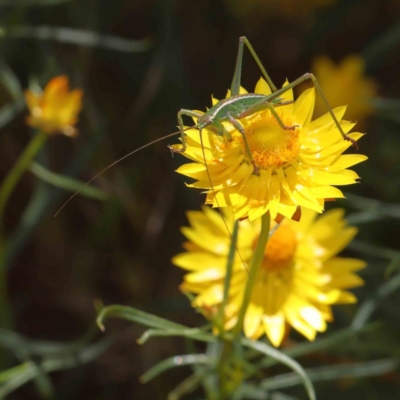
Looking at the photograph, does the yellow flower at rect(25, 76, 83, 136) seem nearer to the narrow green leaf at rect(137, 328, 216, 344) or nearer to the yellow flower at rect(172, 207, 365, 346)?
the yellow flower at rect(172, 207, 365, 346)

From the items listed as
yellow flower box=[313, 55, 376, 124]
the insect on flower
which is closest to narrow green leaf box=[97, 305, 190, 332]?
the insect on flower

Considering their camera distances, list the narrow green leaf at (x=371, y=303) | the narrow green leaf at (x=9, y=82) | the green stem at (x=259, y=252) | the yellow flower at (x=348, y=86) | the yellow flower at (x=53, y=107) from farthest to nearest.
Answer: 1. the yellow flower at (x=348, y=86)
2. the narrow green leaf at (x=9, y=82)
3. the yellow flower at (x=53, y=107)
4. the narrow green leaf at (x=371, y=303)
5. the green stem at (x=259, y=252)

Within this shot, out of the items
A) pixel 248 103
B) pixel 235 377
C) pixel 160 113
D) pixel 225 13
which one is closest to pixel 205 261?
pixel 235 377

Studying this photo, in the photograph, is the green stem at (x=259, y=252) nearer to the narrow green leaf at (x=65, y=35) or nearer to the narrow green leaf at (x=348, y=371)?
the narrow green leaf at (x=348, y=371)

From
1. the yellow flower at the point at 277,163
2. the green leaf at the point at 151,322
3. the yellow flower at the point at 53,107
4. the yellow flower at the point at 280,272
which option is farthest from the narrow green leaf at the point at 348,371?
the yellow flower at the point at 53,107

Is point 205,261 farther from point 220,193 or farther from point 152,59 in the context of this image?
point 152,59

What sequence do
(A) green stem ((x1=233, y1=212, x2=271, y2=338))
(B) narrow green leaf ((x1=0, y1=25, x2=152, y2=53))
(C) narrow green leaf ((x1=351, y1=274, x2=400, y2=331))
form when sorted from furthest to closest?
(B) narrow green leaf ((x1=0, y1=25, x2=152, y2=53)) → (C) narrow green leaf ((x1=351, y1=274, x2=400, y2=331)) → (A) green stem ((x1=233, y1=212, x2=271, y2=338))
